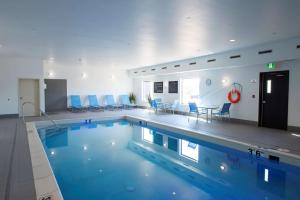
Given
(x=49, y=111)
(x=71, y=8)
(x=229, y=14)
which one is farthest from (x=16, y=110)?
(x=229, y=14)

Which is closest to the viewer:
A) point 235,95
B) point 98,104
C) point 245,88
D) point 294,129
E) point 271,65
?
point 294,129

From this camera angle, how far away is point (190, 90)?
34.8ft

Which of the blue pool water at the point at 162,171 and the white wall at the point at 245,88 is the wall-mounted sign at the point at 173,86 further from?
the blue pool water at the point at 162,171

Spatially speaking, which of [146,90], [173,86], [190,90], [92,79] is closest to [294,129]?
[190,90]

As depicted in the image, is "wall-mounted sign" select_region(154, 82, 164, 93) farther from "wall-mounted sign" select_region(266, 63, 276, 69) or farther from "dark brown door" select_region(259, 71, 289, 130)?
"wall-mounted sign" select_region(266, 63, 276, 69)

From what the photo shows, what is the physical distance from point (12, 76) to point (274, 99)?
1029 centimetres

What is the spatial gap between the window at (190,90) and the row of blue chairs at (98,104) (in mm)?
4228

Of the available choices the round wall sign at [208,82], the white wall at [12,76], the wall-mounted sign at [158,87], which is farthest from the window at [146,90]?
the white wall at [12,76]

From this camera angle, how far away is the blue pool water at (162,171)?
3428mm

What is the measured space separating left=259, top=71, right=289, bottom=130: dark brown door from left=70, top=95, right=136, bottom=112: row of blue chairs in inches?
326

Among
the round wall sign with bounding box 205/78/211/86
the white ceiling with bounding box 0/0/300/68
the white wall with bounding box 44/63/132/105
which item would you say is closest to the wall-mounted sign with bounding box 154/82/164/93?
the white wall with bounding box 44/63/132/105

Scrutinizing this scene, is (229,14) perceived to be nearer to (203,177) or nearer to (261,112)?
(203,177)

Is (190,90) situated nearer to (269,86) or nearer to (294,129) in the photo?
(269,86)

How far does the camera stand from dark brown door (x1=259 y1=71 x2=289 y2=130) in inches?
262
